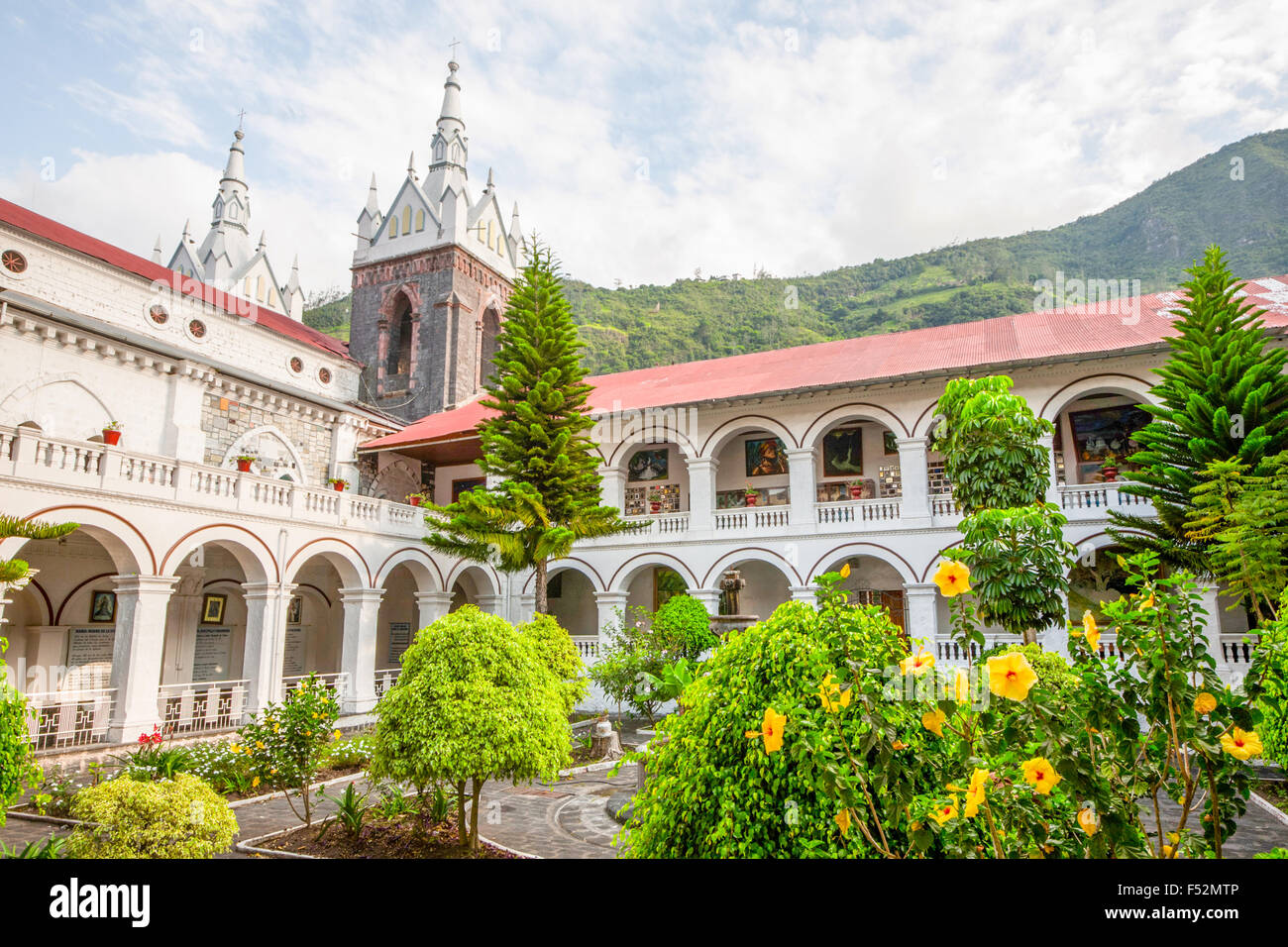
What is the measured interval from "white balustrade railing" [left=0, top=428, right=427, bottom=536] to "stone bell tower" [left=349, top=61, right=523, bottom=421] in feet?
32.6

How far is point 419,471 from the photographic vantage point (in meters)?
20.5

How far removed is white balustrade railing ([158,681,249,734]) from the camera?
439 inches

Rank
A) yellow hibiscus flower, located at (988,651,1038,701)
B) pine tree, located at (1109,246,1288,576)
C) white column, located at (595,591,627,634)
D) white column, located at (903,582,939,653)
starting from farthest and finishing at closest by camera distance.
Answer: white column, located at (595,591,627,634) < white column, located at (903,582,939,653) < pine tree, located at (1109,246,1288,576) < yellow hibiscus flower, located at (988,651,1038,701)

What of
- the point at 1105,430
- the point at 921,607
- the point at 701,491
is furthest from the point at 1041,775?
the point at 1105,430

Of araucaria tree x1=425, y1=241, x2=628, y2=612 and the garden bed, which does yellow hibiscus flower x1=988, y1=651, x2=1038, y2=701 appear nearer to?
the garden bed

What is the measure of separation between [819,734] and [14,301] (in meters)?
14.3

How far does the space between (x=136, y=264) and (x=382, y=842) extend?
16.3m

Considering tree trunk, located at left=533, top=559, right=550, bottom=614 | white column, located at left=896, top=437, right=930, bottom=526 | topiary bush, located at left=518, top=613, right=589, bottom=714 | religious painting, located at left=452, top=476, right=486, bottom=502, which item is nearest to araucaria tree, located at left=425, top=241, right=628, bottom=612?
tree trunk, located at left=533, top=559, right=550, bottom=614

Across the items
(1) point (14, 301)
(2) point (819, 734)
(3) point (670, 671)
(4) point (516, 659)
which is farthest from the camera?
(1) point (14, 301)

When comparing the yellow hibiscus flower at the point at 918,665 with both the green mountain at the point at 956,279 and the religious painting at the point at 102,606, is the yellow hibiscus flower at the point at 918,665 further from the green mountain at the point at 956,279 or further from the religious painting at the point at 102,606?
the green mountain at the point at 956,279

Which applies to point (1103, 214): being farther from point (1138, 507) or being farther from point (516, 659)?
point (516, 659)

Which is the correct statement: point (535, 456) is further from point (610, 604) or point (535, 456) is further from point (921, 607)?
point (921, 607)

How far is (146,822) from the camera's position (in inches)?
152
